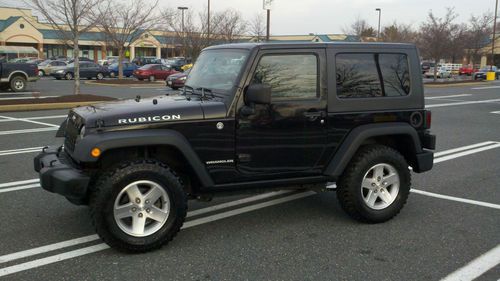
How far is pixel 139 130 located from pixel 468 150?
286 inches

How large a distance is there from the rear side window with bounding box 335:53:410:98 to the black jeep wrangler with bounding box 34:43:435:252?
0.4 inches

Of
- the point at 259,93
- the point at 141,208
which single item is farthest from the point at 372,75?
the point at 141,208

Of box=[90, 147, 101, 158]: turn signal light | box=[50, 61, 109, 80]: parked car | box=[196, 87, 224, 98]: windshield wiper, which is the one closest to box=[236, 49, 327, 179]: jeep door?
box=[196, 87, 224, 98]: windshield wiper

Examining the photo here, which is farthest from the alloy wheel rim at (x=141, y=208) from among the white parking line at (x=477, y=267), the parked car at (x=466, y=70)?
the parked car at (x=466, y=70)

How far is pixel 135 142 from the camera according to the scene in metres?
3.90

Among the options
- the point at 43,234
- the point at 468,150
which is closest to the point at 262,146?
the point at 43,234

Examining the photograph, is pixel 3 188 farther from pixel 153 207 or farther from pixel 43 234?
pixel 153 207

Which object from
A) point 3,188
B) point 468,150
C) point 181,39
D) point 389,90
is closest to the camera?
point 389,90

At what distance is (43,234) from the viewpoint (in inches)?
175

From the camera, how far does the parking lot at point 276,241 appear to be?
12.2 feet

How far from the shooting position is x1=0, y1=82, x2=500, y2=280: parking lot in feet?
12.2

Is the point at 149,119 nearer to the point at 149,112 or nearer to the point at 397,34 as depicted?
the point at 149,112

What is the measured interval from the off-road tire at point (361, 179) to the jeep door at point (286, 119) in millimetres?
324

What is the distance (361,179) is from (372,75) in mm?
1071
